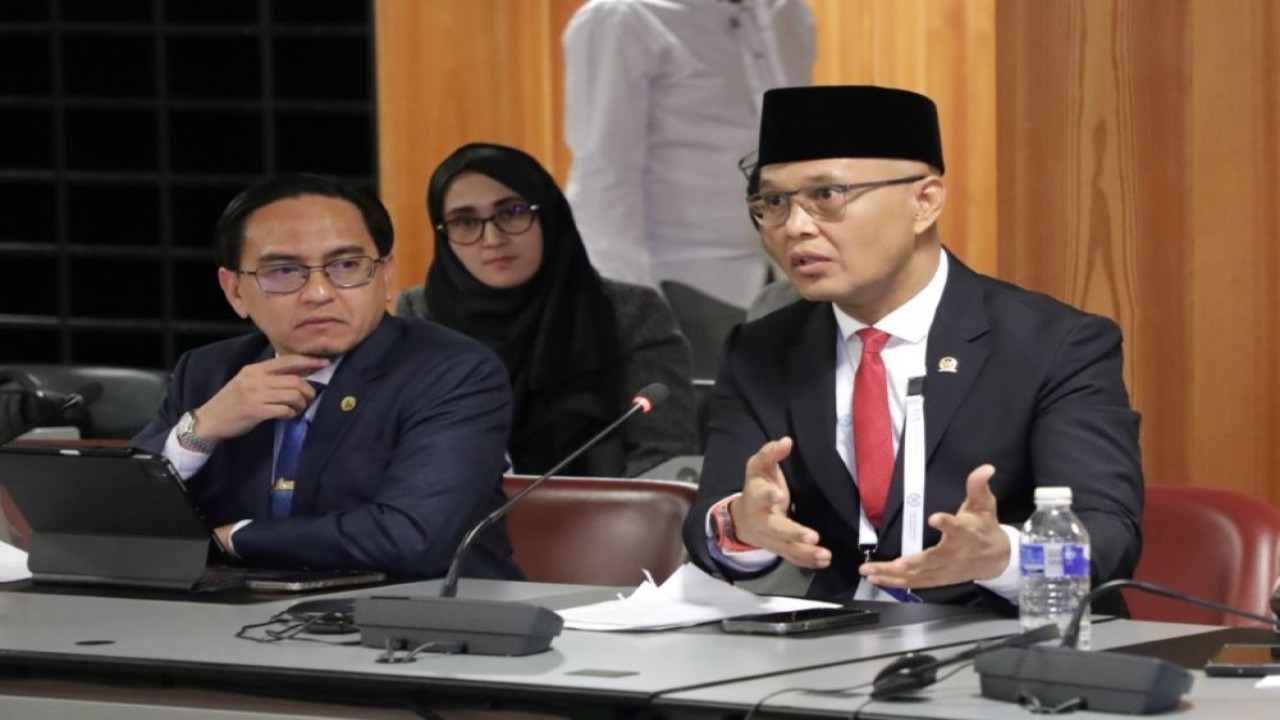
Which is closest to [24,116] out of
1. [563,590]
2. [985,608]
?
[563,590]

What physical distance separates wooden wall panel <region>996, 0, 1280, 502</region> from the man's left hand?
1.64 metres

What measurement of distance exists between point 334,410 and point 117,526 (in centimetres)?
42

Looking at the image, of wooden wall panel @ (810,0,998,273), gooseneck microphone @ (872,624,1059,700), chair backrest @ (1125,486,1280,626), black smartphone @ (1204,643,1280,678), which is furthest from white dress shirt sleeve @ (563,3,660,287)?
gooseneck microphone @ (872,624,1059,700)

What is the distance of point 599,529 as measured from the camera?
10.5 feet

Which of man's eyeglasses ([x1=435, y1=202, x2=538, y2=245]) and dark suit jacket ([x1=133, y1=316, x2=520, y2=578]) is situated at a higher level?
man's eyeglasses ([x1=435, y1=202, x2=538, y2=245])

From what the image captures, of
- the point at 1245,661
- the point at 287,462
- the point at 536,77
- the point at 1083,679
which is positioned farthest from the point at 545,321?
the point at 1083,679

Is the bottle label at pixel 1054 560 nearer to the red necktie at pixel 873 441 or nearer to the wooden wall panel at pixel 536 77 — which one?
the red necktie at pixel 873 441

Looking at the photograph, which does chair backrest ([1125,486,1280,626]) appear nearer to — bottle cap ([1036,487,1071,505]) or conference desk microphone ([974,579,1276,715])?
bottle cap ([1036,487,1071,505])

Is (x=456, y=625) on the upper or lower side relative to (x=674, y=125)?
lower

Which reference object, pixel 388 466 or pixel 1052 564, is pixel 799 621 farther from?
pixel 388 466

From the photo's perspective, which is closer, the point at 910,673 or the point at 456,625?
the point at 910,673

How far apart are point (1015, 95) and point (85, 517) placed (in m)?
2.05

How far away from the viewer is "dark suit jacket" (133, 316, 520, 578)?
2.99m

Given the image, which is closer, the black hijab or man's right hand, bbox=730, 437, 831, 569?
man's right hand, bbox=730, 437, 831, 569
